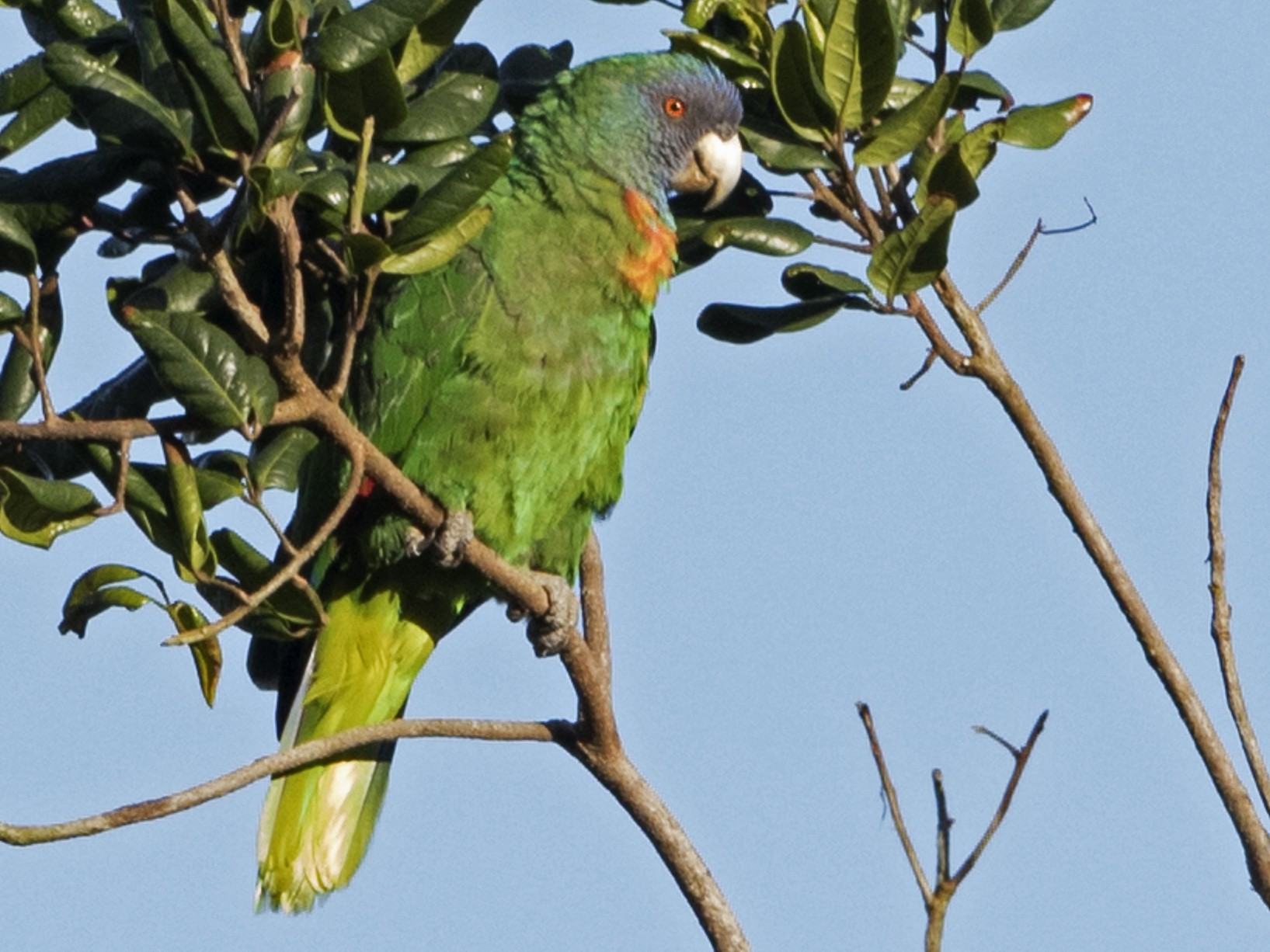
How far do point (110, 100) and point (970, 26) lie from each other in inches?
Answer: 49.3

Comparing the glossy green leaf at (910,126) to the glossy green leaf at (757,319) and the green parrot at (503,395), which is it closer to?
the glossy green leaf at (757,319)

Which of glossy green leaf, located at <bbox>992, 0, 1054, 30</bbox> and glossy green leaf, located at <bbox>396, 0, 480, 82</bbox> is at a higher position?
glossy green leaf, located at <bbox>992, 0, 1054, 30</bbox>

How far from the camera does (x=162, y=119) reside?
1.87 metres

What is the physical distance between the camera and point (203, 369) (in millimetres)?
1830

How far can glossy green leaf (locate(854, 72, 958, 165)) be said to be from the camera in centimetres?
214

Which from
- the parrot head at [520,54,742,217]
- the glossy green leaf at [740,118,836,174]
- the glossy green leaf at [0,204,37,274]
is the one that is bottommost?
the glossy green leaf at [0,204,37,274]

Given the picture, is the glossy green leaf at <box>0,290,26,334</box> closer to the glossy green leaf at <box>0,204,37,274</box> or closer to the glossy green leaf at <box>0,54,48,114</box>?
the glossy green leaf at <box>0,204,37,274</box>

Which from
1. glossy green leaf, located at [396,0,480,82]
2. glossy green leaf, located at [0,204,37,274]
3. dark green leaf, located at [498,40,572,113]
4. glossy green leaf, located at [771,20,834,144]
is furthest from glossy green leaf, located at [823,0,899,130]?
glossy green leaf, located at [0,204,37,274]

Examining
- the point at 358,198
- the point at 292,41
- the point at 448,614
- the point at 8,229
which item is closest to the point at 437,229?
the point at 358,198

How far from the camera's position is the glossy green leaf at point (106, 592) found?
6.84 ft

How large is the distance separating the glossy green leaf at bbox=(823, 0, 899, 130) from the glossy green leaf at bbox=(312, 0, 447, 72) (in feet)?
2.05

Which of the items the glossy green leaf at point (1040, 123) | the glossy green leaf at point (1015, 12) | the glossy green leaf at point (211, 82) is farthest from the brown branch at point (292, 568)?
the glossy green leaf at point (1015, 12)

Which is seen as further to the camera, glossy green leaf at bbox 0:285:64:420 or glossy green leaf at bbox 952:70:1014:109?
glossy green leaf at bbox 952:70:1014:109

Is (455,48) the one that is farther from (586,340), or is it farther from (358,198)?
(358,198)
